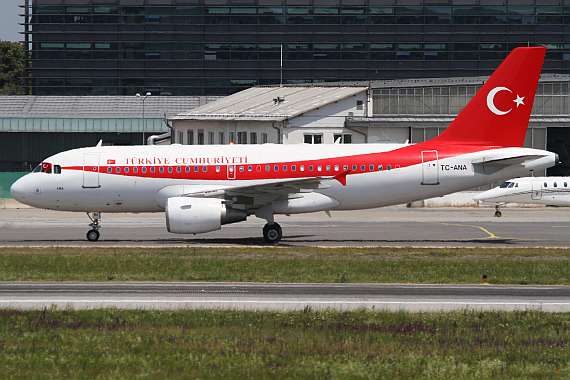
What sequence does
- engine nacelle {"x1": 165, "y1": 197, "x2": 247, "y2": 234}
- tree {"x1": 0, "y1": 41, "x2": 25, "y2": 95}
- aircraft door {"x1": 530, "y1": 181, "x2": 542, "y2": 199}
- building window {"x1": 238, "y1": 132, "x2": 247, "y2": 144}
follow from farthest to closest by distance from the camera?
1. tree {"x1": 0, "y1": 41, "x2": 25, "y2": 95}
2. building window {"x1": 238, "y1": 132, "x2": 247, "y2": 144}
3. aircraft door {"x1": 530, "y1": 181, "x2": 542, "y2": 199}
4. engine nacelle {"x1": 165, "y1": 197, "x2": 247, "y2": 234}

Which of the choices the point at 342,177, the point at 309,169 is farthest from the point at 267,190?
the point at 342,177

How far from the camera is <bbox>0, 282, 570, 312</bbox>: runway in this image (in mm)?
15805

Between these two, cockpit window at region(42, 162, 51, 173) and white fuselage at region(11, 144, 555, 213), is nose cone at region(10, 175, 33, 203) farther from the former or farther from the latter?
cockpit window at region(42, 162, 51, 173)

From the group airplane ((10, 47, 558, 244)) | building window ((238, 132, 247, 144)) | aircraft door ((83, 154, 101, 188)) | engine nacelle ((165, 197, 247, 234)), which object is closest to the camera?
engine nacelle ((165, 197, 247, 234))

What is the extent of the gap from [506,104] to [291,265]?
14.4m

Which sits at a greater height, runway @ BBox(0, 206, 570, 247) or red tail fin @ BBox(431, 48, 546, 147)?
red tail fin @ BBox(431, 48, 546, 147)

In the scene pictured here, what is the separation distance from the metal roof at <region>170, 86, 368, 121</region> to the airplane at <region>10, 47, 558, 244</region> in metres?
27.3

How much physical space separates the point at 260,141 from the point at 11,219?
2292 cm

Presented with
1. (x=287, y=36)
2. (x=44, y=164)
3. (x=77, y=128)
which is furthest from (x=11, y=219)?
(x=287, y=36)

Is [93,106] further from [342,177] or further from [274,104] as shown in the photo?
[342,177]

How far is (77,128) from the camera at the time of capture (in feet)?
301

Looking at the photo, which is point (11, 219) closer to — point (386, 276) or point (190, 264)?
point (190, 264)

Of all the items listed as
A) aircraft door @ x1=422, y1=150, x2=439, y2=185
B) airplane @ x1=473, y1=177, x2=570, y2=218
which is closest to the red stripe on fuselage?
aircraft door @ x1=422, y1=150, x2=439, y2=185

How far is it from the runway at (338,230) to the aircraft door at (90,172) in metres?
2.68
